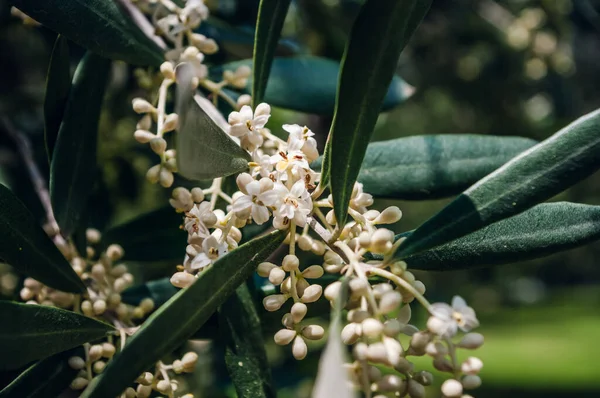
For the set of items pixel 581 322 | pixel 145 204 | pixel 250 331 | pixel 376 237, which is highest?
pixel 581 322

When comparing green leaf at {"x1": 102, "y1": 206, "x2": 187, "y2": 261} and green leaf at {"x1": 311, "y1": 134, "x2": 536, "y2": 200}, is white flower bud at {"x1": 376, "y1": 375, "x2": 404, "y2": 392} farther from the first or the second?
green leaf at {"x1": 102, "y1": 206, "x2": 187, "y2": 261}

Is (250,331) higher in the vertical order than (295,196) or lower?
lower

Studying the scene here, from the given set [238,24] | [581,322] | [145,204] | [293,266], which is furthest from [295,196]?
[581,322]

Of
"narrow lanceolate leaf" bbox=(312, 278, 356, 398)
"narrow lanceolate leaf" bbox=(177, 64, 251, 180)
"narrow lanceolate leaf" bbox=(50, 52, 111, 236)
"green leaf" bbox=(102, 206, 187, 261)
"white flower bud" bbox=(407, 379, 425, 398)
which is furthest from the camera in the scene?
"green leaf" bbox=(102, 206, 187, 261)

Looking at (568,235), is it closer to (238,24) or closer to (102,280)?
(102,280)

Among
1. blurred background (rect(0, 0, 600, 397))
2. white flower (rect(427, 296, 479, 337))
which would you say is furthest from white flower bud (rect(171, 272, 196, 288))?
blurred background (rect(0, 0, 600, 397))

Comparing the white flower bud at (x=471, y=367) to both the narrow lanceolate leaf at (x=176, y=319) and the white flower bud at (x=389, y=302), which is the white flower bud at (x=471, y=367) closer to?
the white flower bud at (x=389, y=302)

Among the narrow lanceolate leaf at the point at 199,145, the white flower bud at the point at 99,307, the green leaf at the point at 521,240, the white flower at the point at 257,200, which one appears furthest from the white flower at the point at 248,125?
the white flower bud at the point at 99,307

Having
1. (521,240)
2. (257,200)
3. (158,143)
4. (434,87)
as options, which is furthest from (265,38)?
(434,87)
